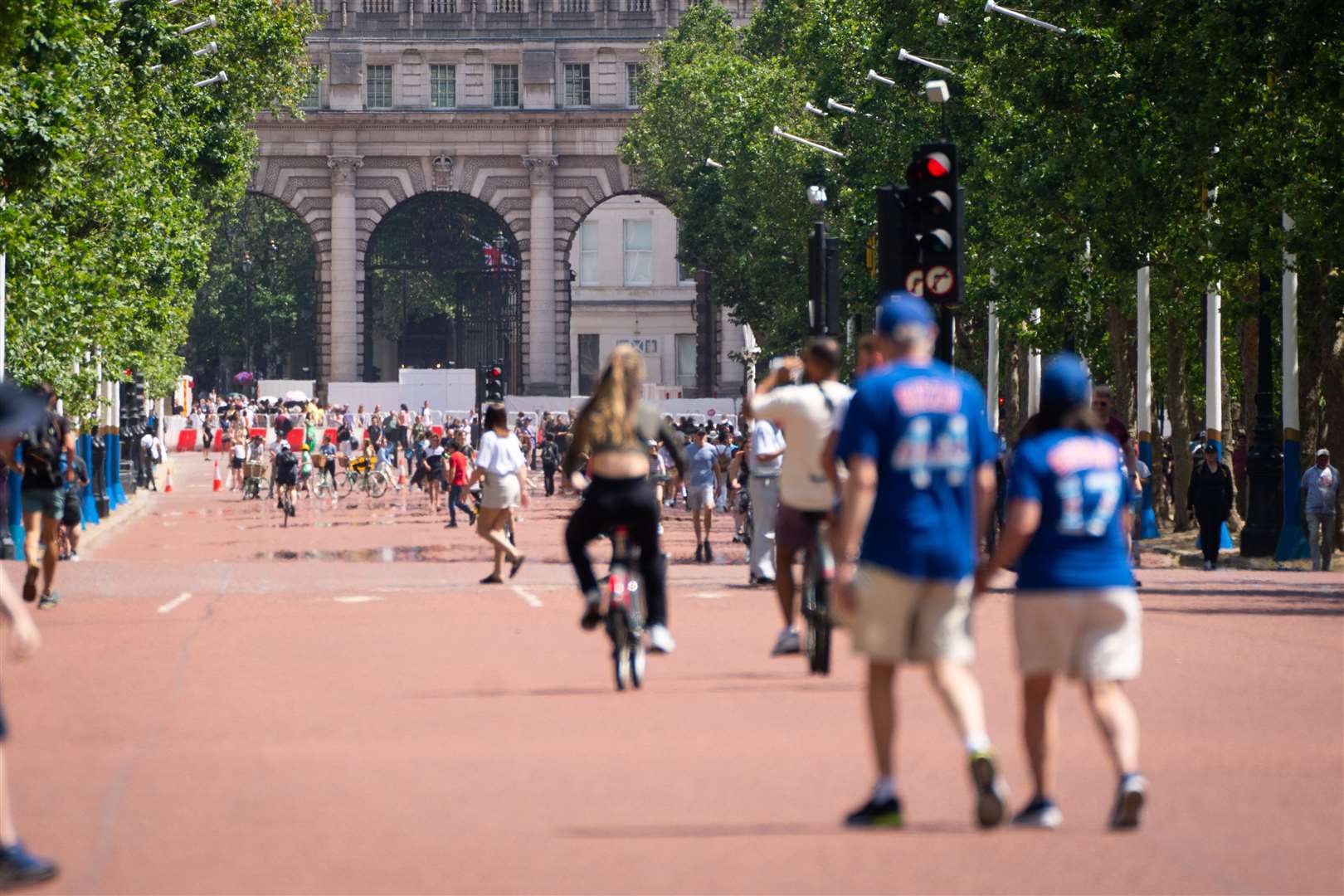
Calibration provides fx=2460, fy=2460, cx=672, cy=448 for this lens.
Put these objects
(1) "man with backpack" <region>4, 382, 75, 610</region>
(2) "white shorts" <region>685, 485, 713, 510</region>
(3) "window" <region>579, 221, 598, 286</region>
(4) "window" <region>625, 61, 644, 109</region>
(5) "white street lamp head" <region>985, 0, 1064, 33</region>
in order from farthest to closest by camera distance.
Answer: (3) "window" <region>579, 221, 598, 286</region>
(4) "window" <region>625, 61, 644, 109</region>
(5) "white street lamp head" <region>985, 0, 1064, 33</region>
(2) "white shorts" <region>685, 485, 713, 510</region>
(1) "man with backpack" <region>4, 382, 75, 610</region>

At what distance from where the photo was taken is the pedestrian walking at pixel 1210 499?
30.3 meters

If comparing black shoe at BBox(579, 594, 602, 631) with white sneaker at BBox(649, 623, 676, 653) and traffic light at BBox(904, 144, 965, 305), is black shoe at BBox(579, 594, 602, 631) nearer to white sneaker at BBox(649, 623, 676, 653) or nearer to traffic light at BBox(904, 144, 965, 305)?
white sneaker at BBox(649, 623, 676, 653)

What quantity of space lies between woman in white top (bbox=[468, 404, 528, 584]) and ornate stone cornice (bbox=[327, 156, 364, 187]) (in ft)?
232

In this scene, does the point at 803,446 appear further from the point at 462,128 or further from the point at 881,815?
the point at 462,128

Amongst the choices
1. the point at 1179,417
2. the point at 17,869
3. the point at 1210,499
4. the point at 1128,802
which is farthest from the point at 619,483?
the point at 1179,417

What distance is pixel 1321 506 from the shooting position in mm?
30812

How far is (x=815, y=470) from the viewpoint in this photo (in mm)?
14797

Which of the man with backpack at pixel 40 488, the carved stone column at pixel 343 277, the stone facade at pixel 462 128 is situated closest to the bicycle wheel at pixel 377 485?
the man with backpack at pixel 40 488

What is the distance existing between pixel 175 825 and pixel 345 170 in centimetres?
8614

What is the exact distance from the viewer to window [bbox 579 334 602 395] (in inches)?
4715

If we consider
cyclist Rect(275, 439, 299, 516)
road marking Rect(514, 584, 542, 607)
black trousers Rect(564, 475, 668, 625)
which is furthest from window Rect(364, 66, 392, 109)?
black trousers Rect(564, 475, 668, 625)

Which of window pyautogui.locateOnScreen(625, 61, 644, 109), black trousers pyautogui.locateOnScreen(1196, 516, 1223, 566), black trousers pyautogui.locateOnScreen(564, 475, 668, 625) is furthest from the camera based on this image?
window pyautogui.locateOnScreen(625, 61, 644, 109)

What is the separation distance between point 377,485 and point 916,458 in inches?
1917

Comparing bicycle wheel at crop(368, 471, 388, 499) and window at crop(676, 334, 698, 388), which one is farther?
window at crop(676, 334, 698, 388)
